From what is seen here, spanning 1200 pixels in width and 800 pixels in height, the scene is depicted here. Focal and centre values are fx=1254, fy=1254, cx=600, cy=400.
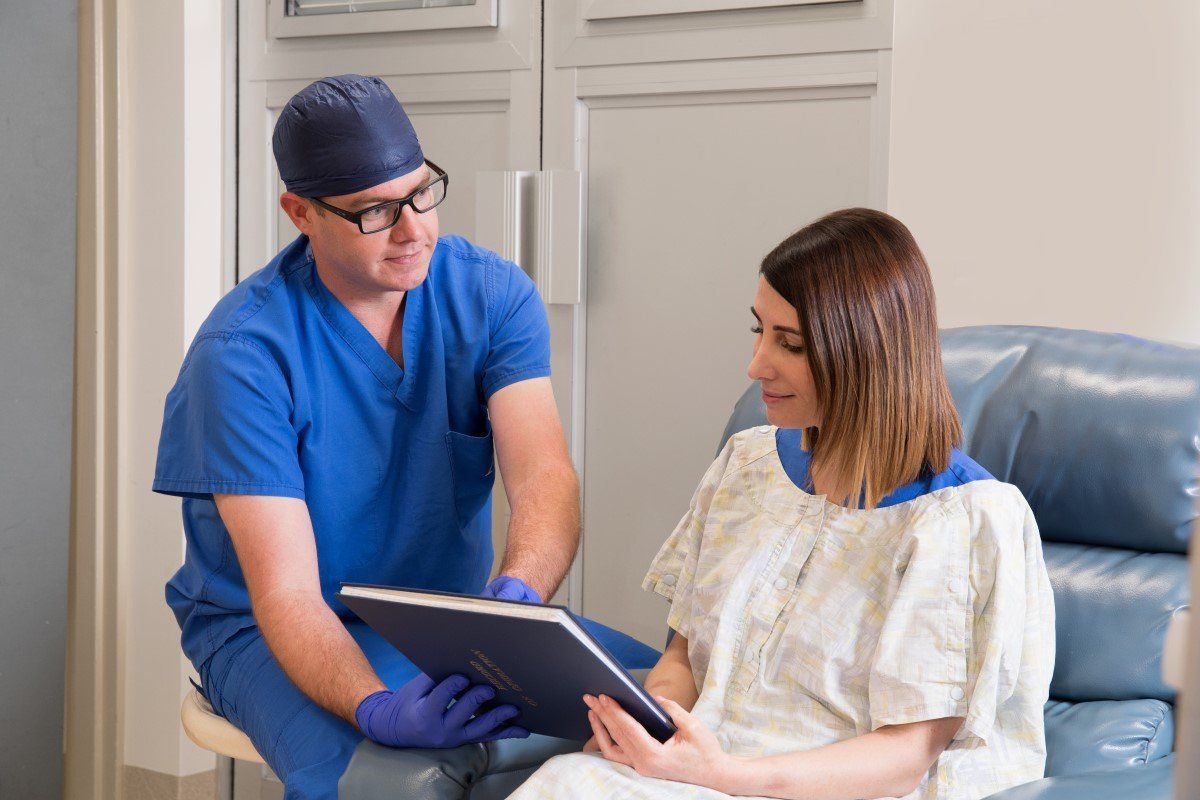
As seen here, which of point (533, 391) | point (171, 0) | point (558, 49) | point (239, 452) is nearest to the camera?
point (239, 452)

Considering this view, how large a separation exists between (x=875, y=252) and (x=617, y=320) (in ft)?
3.42

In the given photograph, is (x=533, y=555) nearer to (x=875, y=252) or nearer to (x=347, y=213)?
(x=347, y=213)

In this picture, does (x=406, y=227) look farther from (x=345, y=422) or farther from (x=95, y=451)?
(x=95, y=451)

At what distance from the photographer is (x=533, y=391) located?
169 centimetres

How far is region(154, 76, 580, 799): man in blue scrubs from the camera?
56.6 inches

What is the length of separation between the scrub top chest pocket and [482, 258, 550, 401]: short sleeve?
70mm

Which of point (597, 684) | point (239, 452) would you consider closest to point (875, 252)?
point (597, 684)

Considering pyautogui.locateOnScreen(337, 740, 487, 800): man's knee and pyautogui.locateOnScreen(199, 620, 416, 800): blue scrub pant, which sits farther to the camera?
pyautogui.locateOnScreen(199, 620, 416, 800): blue scrub pant

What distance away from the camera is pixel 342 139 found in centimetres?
150

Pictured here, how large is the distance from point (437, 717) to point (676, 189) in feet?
3.85

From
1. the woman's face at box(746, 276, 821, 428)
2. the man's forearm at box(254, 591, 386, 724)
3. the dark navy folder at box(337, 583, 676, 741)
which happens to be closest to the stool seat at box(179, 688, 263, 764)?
the man's forearm at box(254, 591, 386, 724)

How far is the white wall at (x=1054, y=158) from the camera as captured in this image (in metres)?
1.60

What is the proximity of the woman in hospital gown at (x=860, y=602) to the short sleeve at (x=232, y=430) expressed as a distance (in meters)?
0.52

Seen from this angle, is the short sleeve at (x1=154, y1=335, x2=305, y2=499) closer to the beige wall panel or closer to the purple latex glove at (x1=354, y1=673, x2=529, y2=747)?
the purple latex glove at (x1=354, y1=673, x2=529, y2=747)
